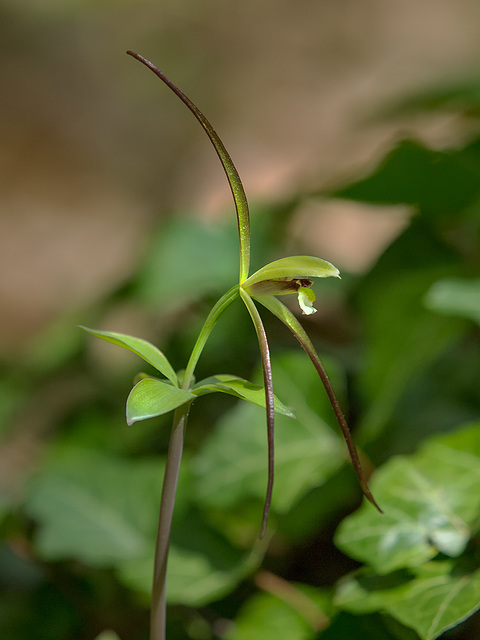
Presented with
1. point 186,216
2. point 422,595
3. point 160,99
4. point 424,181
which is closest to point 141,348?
point 422,595

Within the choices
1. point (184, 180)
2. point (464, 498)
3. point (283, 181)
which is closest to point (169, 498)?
point (464, 498)

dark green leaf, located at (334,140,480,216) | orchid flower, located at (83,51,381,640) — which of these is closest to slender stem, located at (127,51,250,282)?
orchid flower, located at (83,51,381,640)

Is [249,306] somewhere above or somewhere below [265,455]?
above

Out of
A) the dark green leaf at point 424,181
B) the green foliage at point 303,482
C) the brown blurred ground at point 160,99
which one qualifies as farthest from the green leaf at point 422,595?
the brown blurred ground at point 160,99

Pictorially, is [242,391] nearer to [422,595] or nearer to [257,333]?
[257,333]

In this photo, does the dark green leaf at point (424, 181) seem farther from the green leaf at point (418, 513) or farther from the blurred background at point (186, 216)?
the green leaf at point (418, 513)

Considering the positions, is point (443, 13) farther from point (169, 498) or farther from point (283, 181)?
point (169, 498)
